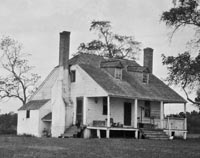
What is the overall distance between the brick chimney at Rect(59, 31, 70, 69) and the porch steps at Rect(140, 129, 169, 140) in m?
8.36

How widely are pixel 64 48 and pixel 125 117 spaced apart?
303 inches

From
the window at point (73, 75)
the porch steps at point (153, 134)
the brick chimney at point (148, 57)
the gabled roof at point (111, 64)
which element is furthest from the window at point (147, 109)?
the window at point (73, 75)

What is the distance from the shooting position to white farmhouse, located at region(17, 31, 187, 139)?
3688 cm

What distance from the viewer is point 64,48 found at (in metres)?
38.4

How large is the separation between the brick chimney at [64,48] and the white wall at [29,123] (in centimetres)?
517

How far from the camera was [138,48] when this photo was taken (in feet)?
187

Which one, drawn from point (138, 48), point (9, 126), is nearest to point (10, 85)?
point (9, 126)

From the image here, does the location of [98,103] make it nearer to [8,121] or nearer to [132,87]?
[132,87]

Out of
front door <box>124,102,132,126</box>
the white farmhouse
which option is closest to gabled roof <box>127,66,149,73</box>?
the white farmhouse

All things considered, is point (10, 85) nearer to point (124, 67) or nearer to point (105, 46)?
point (105, 46)

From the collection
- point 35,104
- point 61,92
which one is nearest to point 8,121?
point 35,104

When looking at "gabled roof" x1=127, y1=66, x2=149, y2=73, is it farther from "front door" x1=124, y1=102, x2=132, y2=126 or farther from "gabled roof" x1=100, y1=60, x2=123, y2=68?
"front door" x1=124, y1=102, x2=132, y2=126

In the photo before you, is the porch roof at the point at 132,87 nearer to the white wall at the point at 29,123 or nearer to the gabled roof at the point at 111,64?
the gabled roof at the point at 111,64

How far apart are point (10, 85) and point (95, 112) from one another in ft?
63.1
